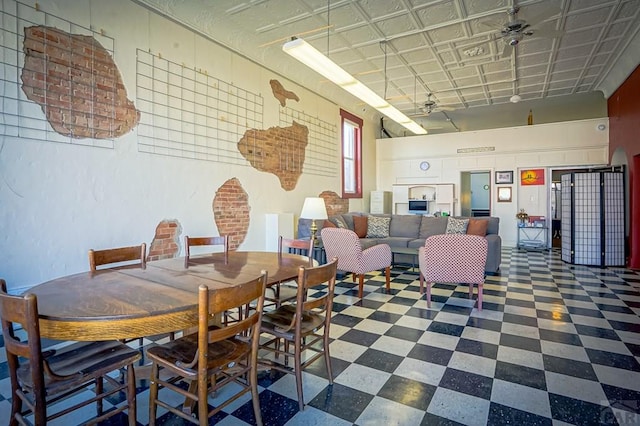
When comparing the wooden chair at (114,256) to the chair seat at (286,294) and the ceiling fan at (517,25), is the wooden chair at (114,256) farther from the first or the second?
the ceiling fan at (517,25)

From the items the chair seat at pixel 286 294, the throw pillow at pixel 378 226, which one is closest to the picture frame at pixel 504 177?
the throw pillow at pixel 378 226

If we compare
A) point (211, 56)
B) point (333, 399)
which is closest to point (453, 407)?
point (333, 399)

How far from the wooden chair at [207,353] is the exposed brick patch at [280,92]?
4799 millimetres

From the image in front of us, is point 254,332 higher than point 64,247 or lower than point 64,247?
lower

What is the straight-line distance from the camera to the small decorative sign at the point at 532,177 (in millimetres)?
8469

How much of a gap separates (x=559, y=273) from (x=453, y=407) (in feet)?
16.1

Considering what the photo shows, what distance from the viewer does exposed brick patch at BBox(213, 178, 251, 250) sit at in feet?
15.8

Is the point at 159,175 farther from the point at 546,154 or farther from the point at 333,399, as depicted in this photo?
the point at 546,154

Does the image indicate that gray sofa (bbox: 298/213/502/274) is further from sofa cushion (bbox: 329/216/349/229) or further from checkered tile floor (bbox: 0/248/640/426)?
checkered tile floor (bbox: 0/248/640/426)

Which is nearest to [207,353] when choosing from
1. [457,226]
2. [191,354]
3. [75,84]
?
[191,354]

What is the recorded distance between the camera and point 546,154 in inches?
326

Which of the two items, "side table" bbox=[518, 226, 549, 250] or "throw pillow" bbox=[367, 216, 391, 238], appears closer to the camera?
"throw pillow" bbox=[367, 216, 391, 238]

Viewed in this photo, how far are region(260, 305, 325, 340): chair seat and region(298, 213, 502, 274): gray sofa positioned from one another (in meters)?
3.57

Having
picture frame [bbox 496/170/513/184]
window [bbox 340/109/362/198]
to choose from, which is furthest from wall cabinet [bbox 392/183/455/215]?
window [bbox 340/109/362/198]
